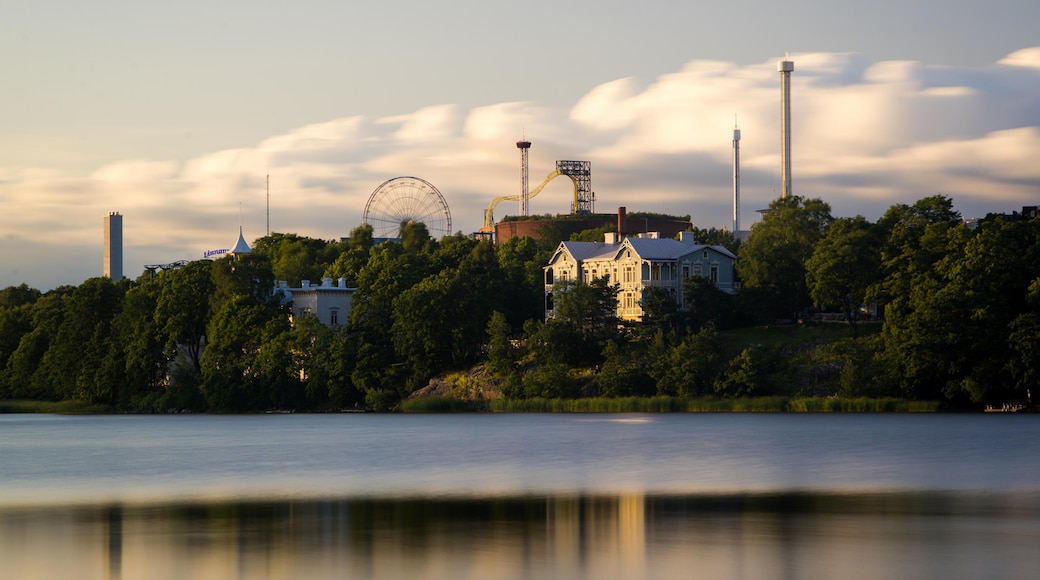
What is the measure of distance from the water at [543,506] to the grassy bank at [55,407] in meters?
59.1

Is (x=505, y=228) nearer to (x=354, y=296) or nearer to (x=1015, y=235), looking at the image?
(x=354, y=296)

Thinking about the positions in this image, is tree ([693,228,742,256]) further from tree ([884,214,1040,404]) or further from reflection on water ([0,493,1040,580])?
reflection on water ([0,493,1040,580])

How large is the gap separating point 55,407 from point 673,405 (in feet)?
219

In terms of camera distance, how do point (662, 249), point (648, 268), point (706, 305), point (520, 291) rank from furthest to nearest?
point (520, 291), point (662, 249), point (648, 268), point (706, 305)

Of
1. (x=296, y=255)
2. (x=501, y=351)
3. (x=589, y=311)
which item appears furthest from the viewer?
(x=296, y=255)

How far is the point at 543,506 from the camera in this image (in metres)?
37.1

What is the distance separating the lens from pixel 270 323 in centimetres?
11888

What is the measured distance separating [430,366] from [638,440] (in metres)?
48.1

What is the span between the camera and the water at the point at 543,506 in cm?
2745

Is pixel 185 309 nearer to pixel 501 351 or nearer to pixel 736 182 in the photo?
pixel 501 351

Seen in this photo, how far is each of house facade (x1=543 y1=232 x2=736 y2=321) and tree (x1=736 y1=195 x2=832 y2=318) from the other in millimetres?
2350

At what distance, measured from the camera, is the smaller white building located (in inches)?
5032

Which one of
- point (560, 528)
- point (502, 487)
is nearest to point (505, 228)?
point (502, 487)

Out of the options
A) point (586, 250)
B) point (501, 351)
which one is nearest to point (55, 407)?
point (501, 351)
